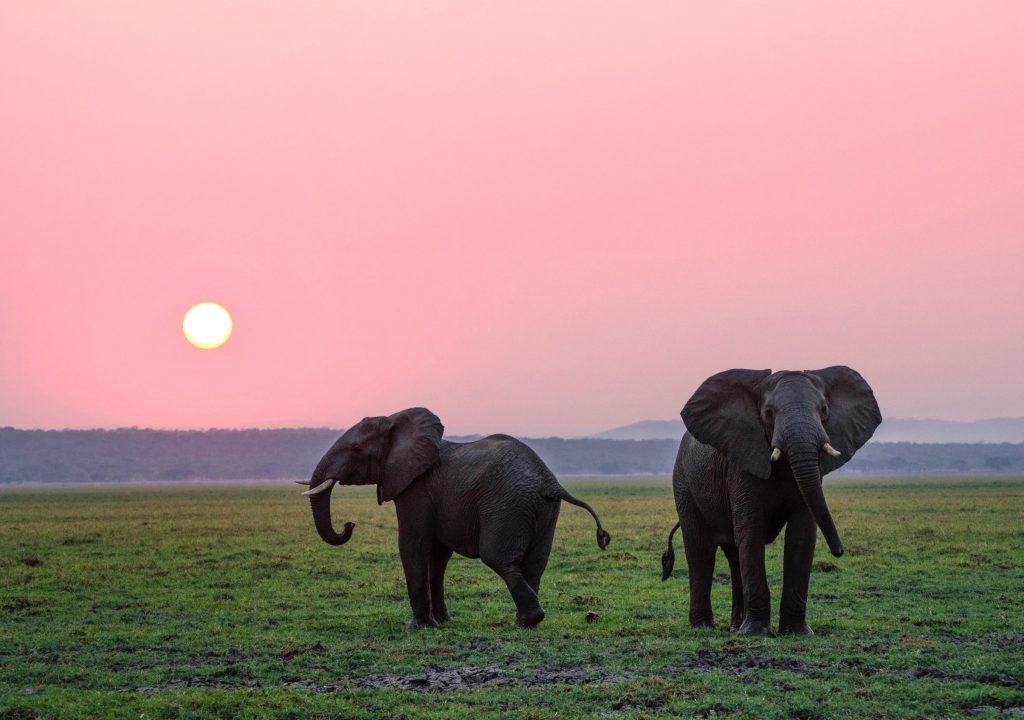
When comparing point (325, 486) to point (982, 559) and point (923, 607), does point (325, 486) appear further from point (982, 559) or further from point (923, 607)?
point (982, 559)

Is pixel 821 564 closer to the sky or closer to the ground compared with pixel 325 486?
closer to the ground

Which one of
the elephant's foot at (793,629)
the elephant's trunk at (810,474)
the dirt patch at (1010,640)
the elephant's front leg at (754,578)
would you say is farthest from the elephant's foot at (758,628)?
the dirt patch at (1010,640)

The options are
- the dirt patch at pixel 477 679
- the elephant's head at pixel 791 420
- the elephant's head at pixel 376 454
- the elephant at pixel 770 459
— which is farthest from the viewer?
the elephant's head at pixel 376 454

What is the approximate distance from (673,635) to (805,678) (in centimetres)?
386

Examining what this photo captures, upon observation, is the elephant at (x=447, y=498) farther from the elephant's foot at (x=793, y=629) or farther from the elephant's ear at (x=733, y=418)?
the elephant's foot at (x=793, y=629)

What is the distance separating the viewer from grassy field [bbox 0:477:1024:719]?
11672mm

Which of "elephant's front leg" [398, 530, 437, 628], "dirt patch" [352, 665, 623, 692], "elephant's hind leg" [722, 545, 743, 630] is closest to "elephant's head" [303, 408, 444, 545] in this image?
"elephant's front leg" [398, 530, 437, 628]

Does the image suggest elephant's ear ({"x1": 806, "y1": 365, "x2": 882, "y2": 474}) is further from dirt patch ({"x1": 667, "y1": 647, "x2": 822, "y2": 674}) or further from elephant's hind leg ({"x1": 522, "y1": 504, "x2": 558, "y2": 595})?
elephant's hind leg ({"x1": 522, "y1": 504, "x2": 558, "y2": 595})

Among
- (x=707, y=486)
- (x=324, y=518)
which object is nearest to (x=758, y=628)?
(x=707, y=486)

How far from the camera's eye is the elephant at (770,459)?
14633 millimetres

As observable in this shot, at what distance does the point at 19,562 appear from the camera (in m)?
31.2

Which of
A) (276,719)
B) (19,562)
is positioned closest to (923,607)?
(276,719)

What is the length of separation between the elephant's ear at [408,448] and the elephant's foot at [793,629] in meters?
5.47

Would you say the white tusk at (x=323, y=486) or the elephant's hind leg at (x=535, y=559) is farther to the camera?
the white tusk at (x=323, y=486)
